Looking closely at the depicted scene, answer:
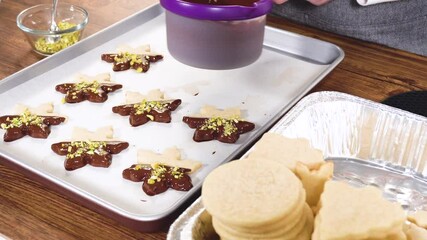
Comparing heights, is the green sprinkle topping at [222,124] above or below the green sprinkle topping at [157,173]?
below

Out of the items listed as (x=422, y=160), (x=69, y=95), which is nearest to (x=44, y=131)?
(x=69, y=95)

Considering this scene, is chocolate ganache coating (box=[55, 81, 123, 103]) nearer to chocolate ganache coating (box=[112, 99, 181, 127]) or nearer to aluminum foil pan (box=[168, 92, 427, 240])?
chocolate ganache coating (box=[112, 99, 181, 127])

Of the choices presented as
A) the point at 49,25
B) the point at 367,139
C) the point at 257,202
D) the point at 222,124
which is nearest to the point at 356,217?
the point at 257,202

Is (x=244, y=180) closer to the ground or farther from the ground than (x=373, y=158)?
farther from the ground

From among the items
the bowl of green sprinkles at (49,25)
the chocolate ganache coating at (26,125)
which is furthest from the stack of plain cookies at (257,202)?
the bowl of green sprinkles at (49,25)

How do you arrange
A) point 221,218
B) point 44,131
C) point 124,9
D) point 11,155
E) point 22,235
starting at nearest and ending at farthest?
point 221,218, point 22,235, point 11,155, point 44,131, point 124,9

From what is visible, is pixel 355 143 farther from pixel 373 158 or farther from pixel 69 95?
pixel 69 95

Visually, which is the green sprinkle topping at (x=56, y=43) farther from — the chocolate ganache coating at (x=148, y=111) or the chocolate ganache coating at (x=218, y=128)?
the chocolate ganache coating at (x=218, y=128)

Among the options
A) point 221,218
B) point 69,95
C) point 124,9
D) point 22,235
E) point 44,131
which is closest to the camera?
point 221,218
